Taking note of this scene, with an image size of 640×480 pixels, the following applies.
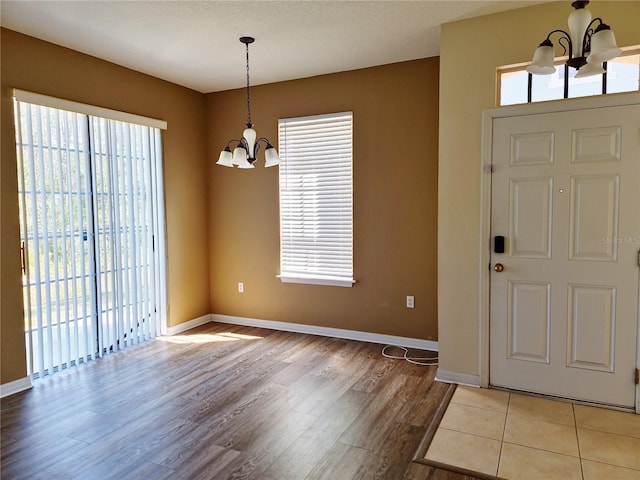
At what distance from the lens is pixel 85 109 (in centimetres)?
381

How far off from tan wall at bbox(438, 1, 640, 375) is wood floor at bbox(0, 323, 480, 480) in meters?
0.51

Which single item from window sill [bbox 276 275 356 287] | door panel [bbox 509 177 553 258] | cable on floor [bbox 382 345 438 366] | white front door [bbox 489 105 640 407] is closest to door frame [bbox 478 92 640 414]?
white front door [bbox 489 105 640 407]

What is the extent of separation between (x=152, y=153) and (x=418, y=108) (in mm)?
2843

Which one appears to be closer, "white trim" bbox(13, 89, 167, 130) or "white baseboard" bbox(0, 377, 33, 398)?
"white baseboard" bbox(0, 377, 33, 398)

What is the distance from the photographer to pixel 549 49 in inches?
82.8

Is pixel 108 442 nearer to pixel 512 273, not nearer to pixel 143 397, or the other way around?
pixel 143 397

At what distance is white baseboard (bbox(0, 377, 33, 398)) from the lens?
10.7ft

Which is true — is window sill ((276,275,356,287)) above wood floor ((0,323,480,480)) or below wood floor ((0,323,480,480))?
above

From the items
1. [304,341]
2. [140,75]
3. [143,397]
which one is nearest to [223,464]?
[143,397]

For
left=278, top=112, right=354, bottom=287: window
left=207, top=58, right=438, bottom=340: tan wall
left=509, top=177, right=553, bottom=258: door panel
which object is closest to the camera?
left=509, top=177, right=553, bottom=258: door panel

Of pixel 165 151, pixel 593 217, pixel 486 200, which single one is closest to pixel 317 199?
pixel 165 151

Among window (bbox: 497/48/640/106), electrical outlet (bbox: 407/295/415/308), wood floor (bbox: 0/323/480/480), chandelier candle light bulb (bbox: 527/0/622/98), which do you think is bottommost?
wood floor (bbox: 0/323/480/480)

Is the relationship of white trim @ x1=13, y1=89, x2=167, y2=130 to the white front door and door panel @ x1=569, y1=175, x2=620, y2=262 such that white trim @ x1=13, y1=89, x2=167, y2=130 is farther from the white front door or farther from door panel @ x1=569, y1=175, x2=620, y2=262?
door panel @ x1=569, y1=175, x2=620, y2=262

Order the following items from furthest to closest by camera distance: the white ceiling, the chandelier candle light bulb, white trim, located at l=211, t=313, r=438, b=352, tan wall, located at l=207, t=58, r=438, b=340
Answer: white trim, located at l=211, t=313, r=438, b=352 → tan wall, located at l=207, t=58, r=438, b=340 → the white ceiling → the chandelier candle light bulb
